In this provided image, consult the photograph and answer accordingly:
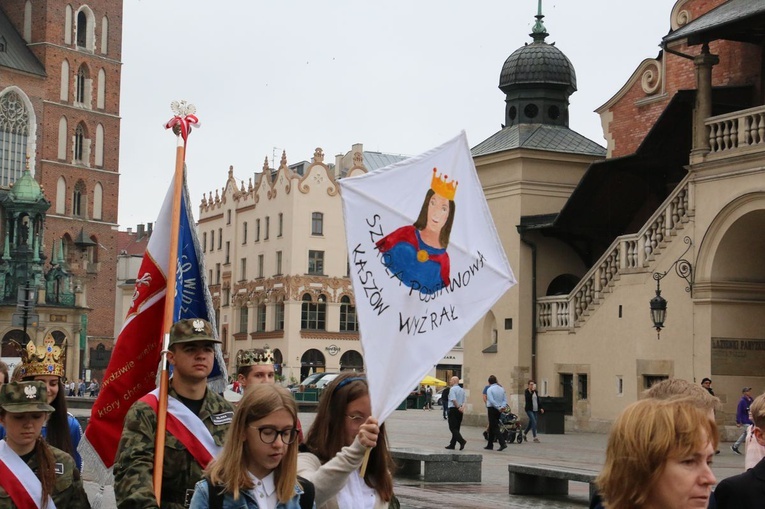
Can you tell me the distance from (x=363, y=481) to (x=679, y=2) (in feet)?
98.5


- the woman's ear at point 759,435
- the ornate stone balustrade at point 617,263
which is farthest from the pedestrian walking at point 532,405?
the woman's ear at point 759,435

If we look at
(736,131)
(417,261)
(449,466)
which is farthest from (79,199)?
(417,261)

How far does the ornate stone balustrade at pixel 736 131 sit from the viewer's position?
89.9ft

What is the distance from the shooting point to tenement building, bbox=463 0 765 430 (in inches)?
1145

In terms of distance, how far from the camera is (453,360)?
90375 mm

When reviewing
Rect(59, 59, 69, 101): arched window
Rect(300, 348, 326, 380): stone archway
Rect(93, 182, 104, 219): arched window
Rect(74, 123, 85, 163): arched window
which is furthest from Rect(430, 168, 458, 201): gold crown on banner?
Rect(93, 182, 104, 219): arched window

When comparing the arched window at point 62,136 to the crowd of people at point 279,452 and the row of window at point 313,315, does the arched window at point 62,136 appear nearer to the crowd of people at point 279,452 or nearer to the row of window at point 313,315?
the row of window at point 313,315

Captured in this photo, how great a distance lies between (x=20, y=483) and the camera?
6113 mm

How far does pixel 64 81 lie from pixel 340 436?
86083mm

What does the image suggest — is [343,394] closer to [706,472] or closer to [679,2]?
[706,472]

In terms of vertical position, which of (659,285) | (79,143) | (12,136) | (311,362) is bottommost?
(311,362)

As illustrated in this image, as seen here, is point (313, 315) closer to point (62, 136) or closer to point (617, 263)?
point (62, 136)

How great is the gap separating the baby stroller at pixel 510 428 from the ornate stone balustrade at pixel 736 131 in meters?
6.90

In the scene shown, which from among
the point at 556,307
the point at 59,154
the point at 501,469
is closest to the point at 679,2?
the point at 556,307
